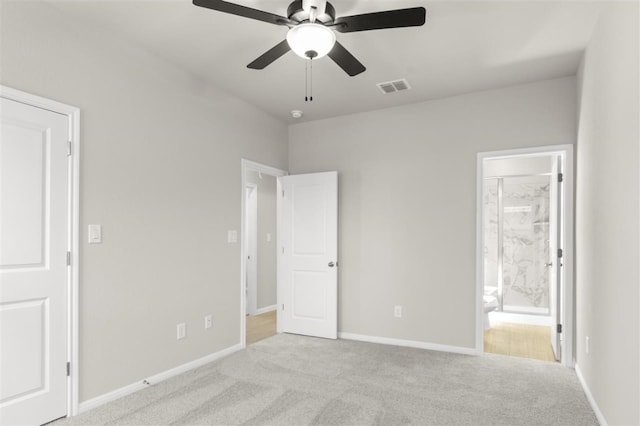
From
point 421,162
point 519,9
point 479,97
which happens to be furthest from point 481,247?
point 519,9

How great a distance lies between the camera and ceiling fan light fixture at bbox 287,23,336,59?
213 centimetres

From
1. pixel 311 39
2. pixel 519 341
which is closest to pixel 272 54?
pixel 311 39

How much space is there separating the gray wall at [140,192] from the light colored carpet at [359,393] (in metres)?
0.38

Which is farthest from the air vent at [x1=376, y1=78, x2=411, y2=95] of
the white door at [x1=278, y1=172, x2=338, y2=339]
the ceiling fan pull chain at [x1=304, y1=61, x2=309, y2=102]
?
the white door at [x1=278, y1=172, x2=338, y2=339]

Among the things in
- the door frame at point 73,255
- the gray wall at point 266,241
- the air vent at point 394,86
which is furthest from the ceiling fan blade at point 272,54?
the gray wall at point 266,241

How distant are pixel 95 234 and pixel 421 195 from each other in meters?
3.17

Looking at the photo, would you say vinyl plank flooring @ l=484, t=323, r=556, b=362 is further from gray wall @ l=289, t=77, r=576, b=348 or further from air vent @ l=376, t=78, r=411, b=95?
air vent @ l=376, t=78, r=411, b=95

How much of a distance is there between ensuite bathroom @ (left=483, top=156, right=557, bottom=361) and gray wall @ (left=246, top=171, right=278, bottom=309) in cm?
342

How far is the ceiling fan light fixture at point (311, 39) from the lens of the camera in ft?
7.00

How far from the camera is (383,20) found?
2.16 meters

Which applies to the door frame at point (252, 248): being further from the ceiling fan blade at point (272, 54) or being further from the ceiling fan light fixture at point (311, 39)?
the ceiling fan light fixture at point (311, 39)

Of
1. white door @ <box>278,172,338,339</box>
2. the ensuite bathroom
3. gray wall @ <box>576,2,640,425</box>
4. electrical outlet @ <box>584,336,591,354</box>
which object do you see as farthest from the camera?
the ensuite bathroom

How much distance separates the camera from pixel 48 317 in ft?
8.38

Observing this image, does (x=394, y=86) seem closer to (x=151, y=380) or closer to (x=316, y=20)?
(x=316, y=20)
